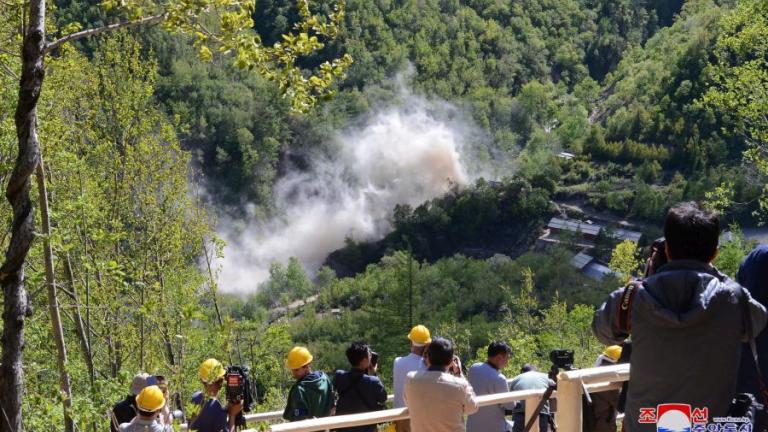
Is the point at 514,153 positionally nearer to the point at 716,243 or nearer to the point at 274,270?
the point at 274,270

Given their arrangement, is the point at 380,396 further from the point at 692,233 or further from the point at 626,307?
the point at 692,233

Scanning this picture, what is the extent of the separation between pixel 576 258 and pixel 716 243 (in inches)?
2882

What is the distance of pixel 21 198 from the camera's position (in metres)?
5.16

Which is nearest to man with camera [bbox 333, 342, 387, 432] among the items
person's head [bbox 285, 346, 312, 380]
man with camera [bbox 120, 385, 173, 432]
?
A: person's head [bbox 285, 346, 312, 380]

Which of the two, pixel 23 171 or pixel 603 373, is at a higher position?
pixel 23 171

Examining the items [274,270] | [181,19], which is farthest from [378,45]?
[181,19]

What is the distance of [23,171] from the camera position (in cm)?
509

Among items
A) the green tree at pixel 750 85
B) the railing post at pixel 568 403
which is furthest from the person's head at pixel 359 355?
the green tree at pixel 750 85

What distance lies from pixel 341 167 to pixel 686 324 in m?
107

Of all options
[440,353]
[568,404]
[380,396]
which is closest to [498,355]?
[380,396]

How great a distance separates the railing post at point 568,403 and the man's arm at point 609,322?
157 cm

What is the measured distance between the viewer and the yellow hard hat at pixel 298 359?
23.3 ft

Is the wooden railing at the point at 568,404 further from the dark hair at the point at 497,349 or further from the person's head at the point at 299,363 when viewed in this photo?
the dark hair at the point at 497,349

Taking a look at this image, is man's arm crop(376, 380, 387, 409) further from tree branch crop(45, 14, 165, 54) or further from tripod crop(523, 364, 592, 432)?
tree branch crop(45, 14, 165, 54)
